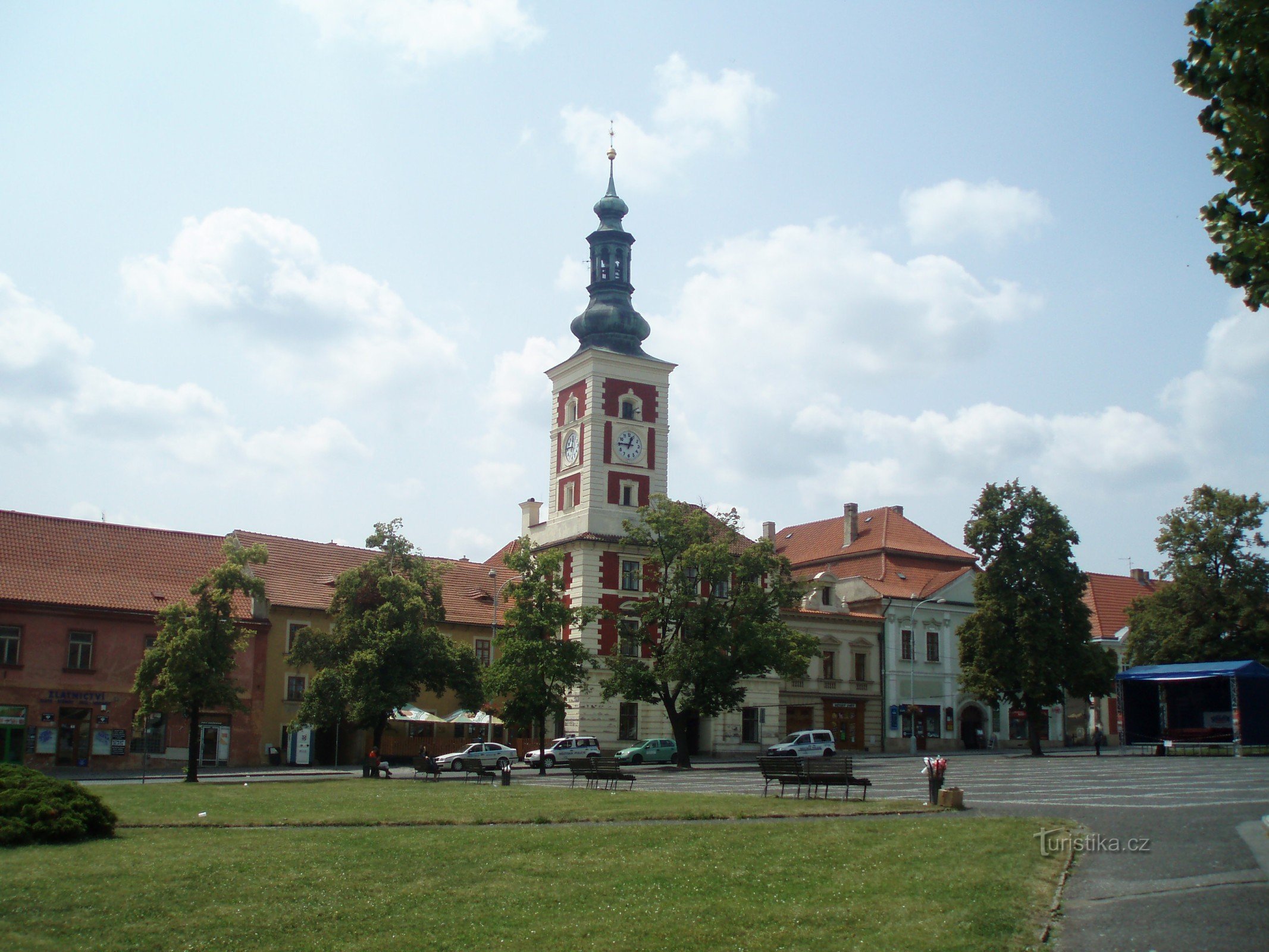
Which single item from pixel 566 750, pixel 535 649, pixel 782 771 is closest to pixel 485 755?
pixel 566 750

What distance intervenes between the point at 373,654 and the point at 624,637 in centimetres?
1423

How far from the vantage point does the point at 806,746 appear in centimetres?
5219

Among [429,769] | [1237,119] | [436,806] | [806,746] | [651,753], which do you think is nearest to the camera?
[1237,119]

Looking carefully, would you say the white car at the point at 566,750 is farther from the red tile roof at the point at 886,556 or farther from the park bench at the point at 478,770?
the red tile roof at the point at 886,556

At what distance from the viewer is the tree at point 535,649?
49.2 metres

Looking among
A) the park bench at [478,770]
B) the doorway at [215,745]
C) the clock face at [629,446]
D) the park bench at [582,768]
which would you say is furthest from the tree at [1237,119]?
the clock face at [629,446]

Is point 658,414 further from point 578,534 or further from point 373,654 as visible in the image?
point 373,654

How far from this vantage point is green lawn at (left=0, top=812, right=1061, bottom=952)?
11.9 m

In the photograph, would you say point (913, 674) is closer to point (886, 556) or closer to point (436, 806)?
point (886, 556)

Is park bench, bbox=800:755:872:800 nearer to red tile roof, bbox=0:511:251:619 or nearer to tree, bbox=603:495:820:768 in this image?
tree, bbox=603:495:820:768

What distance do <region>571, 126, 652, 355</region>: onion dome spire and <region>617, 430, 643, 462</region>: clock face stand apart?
15.3ft

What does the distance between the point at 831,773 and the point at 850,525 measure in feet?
179
